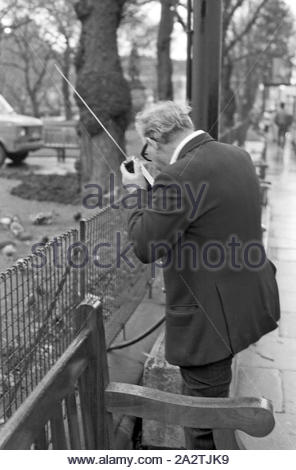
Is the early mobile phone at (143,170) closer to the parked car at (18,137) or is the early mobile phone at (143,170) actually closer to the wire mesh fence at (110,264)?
the wire mesh fence at (110,264)

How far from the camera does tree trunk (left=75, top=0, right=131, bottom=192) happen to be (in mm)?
10039

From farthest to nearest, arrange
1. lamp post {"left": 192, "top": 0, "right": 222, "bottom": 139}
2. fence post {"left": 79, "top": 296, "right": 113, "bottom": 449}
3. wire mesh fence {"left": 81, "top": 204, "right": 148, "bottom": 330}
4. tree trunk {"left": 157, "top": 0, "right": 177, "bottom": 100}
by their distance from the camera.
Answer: tree trunk {"left": 157, "top": 0, "right": 177, "bottom": 100}, lamp post {"left": 192, "top": 0, "right": 222, "bottom": 139}, wire mesh fence {"left": 81, "top": 204, "right": 148, "bottom": 330}, fence post {"left": 79, "top": 296, "right": 113, "bottom": 449}

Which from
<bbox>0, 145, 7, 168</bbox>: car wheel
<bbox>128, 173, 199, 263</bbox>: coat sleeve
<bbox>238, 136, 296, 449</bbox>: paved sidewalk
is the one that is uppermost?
<bbox>128, 173, 199, 263</bbox>: coat sleeve

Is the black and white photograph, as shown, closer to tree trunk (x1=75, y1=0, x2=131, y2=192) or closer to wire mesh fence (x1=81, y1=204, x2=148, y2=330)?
wire mesh fence (x1=81, y1=204, x2=148, y2=330)

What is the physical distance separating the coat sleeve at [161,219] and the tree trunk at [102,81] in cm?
744

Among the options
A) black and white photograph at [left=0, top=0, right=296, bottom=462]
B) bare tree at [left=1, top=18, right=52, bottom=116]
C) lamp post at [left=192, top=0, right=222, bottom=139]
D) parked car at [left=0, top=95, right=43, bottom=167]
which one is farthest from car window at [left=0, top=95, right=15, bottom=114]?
parked car at [left=0, top=95, right=43, bottom=167]

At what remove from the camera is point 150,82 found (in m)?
68.6

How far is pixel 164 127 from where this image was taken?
250 cm

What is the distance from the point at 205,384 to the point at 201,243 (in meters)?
0.58

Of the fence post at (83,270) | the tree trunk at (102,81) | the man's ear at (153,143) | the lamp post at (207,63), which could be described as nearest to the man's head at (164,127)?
the man's ear at (153,143)

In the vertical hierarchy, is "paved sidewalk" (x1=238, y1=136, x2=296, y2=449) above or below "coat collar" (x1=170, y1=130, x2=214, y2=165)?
below
